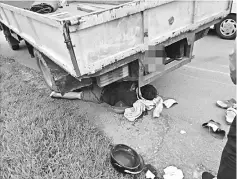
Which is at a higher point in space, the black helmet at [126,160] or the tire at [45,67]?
the tire at [45,67]

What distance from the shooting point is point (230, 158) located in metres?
1.60

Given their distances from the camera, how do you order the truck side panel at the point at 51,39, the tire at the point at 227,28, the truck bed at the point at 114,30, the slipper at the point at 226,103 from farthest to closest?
the tire at the point at 227,28 < the slipper at the point at 226,103 < the truck side panel at the point at 51,39 < the truck bed at the point at 114,30

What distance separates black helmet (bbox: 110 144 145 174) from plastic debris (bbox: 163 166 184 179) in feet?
0.82

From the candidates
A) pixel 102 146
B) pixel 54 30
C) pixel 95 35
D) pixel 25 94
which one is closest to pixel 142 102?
pixel 102 146

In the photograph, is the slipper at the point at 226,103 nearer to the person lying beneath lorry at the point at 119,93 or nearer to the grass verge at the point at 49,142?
the person lying beneath lorry at the point at 119,93

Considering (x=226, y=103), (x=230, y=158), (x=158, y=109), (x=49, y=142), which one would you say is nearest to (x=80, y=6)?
(x=158, y=109)

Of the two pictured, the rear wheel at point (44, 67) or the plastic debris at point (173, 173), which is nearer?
the plastic debris at point (173, 173)

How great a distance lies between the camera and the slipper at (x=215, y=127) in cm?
260

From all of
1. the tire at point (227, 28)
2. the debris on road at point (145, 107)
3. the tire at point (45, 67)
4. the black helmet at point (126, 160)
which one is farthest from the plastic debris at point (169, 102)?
the tire at point (227, 28)

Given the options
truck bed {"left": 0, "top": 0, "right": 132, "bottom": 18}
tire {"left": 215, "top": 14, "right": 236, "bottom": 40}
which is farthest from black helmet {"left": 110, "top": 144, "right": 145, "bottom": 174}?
tire {"left": 215, "top": 14, "right": 236, "bottom": 40}

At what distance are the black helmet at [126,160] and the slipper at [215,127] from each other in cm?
97

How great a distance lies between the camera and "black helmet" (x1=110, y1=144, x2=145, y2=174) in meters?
2.16

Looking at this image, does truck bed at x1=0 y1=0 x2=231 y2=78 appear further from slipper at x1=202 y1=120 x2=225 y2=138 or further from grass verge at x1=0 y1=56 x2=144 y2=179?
slipper at x1=202 y1=120 x2=225 y2=138

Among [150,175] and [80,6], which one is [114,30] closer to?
[150,175]
